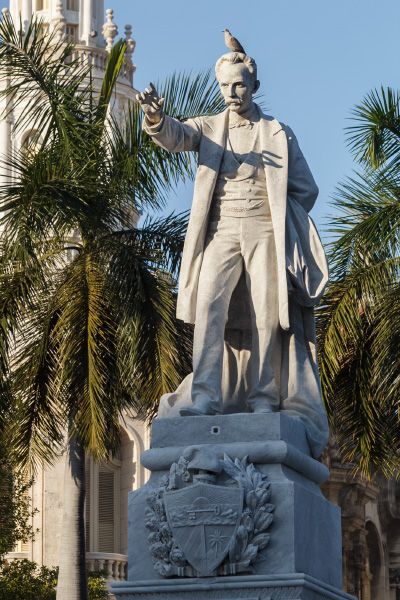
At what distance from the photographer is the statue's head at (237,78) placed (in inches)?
561

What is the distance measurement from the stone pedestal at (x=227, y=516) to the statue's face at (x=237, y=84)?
99.6 inches

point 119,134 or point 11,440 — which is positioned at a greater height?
point 119,134

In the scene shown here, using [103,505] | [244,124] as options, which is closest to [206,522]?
[244,124]

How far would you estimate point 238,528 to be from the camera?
12.9m

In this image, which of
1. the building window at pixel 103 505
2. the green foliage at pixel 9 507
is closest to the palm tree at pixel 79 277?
the green foliage at pixel 9 507

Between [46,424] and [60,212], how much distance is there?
2.60m

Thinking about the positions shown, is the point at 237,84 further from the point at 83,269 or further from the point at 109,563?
the point at 109,563

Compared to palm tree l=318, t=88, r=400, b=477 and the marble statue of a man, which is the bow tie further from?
palm tree l=318, t=88, r=400, b=477

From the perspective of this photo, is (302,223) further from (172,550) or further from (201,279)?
(172,550)

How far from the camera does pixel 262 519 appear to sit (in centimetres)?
1301

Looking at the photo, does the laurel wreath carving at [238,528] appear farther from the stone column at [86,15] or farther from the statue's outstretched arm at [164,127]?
the stone column at [86,15]

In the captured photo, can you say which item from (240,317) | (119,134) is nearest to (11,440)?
(119,134)

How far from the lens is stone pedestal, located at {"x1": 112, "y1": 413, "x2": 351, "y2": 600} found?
13.0 m

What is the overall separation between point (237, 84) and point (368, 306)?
30.2ft
